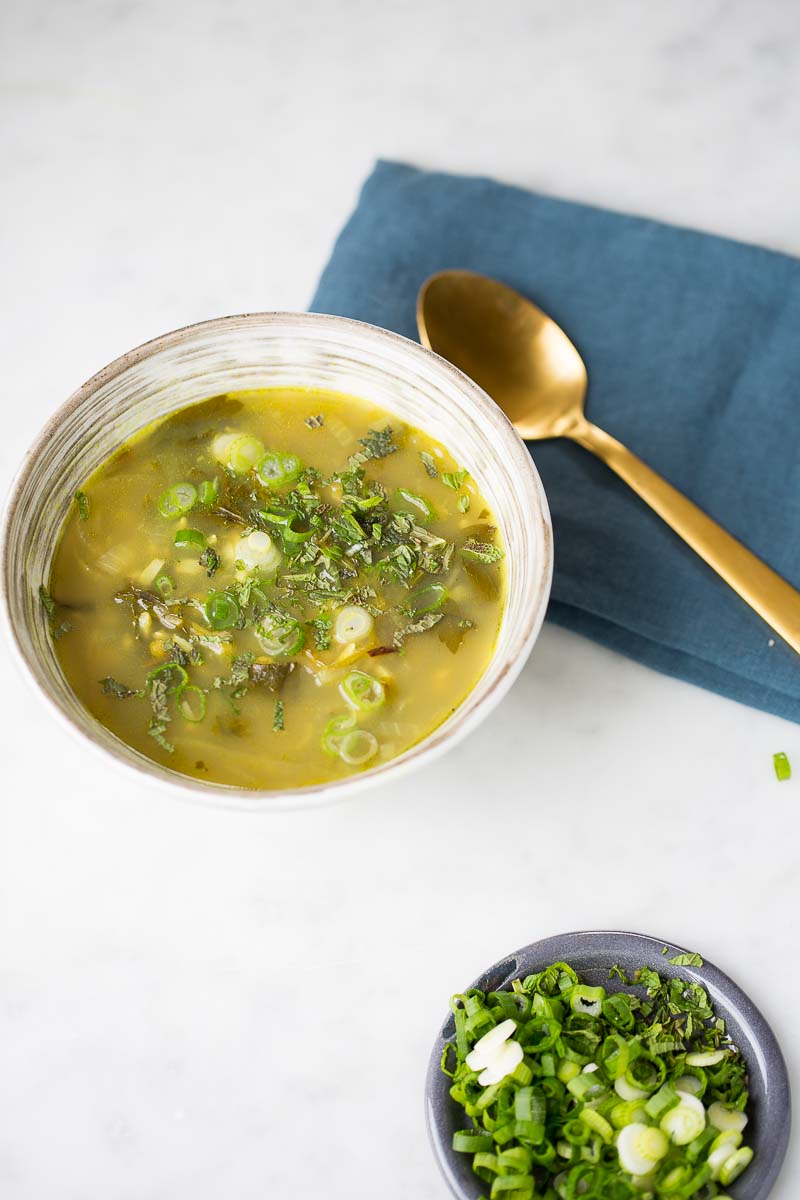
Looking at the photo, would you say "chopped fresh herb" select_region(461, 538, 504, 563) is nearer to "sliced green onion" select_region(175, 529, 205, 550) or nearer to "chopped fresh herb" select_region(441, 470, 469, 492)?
"chopped fresh herb" select_region(441, 470, 469, 492)

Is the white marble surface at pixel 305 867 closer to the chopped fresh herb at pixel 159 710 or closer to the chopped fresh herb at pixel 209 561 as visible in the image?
the chopped fresh herb at pixel 159 710

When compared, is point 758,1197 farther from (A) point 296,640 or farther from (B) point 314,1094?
(A) point 296,640

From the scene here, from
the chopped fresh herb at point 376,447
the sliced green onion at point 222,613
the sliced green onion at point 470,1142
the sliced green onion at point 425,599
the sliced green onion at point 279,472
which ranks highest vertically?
the chopped fresh herb at point 376,447

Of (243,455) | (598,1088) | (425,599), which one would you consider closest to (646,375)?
(425,599)

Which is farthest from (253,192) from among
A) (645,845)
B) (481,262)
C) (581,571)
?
(645,845)

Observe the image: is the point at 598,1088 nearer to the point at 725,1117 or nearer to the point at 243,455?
the point at 725,1117

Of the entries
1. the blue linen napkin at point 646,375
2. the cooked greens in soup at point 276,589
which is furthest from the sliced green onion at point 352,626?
the blue linen napkin at point 646,375
